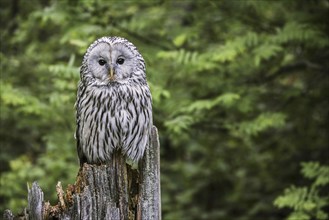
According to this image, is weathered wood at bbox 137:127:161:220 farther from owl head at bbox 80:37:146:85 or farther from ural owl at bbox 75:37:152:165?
owl head at bbox 80:37:146:85

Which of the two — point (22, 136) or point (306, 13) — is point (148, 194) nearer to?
point (306, 13)

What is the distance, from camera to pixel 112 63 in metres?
5.17

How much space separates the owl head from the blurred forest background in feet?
3.40

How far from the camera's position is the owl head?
518cm

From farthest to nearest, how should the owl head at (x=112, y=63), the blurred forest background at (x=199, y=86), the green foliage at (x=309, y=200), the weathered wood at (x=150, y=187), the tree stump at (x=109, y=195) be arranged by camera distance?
the blurred forest background at (x=199, y=86)
the green foliage at (x=309, y=200)
the owl head at (x=112, y=63)
the weathered wood at (x=150, y=187)
the tree stump at (x=109, y=195)

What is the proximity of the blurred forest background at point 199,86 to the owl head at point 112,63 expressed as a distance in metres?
1.04

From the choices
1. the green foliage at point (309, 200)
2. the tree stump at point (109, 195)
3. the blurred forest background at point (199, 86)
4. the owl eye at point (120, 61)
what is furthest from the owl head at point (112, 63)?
the green foliage at point (309, 200)

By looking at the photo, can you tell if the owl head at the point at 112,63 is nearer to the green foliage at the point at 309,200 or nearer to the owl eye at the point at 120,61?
the owl eye at the point at 120,61

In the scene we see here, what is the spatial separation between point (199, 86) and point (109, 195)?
10.5 feet

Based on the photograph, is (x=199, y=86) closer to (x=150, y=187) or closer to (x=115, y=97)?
(x=115, y=97)

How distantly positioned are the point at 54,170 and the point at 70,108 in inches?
30.3

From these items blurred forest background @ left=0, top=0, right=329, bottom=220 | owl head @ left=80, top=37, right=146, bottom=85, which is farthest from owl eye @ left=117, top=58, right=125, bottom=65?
blurred forest background @ left=0, top=0, right=329, bottom=220

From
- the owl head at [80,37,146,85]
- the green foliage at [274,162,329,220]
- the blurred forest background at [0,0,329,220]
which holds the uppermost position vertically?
the blurred forest background at [0,0,329,220]

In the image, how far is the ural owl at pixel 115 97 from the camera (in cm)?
520
